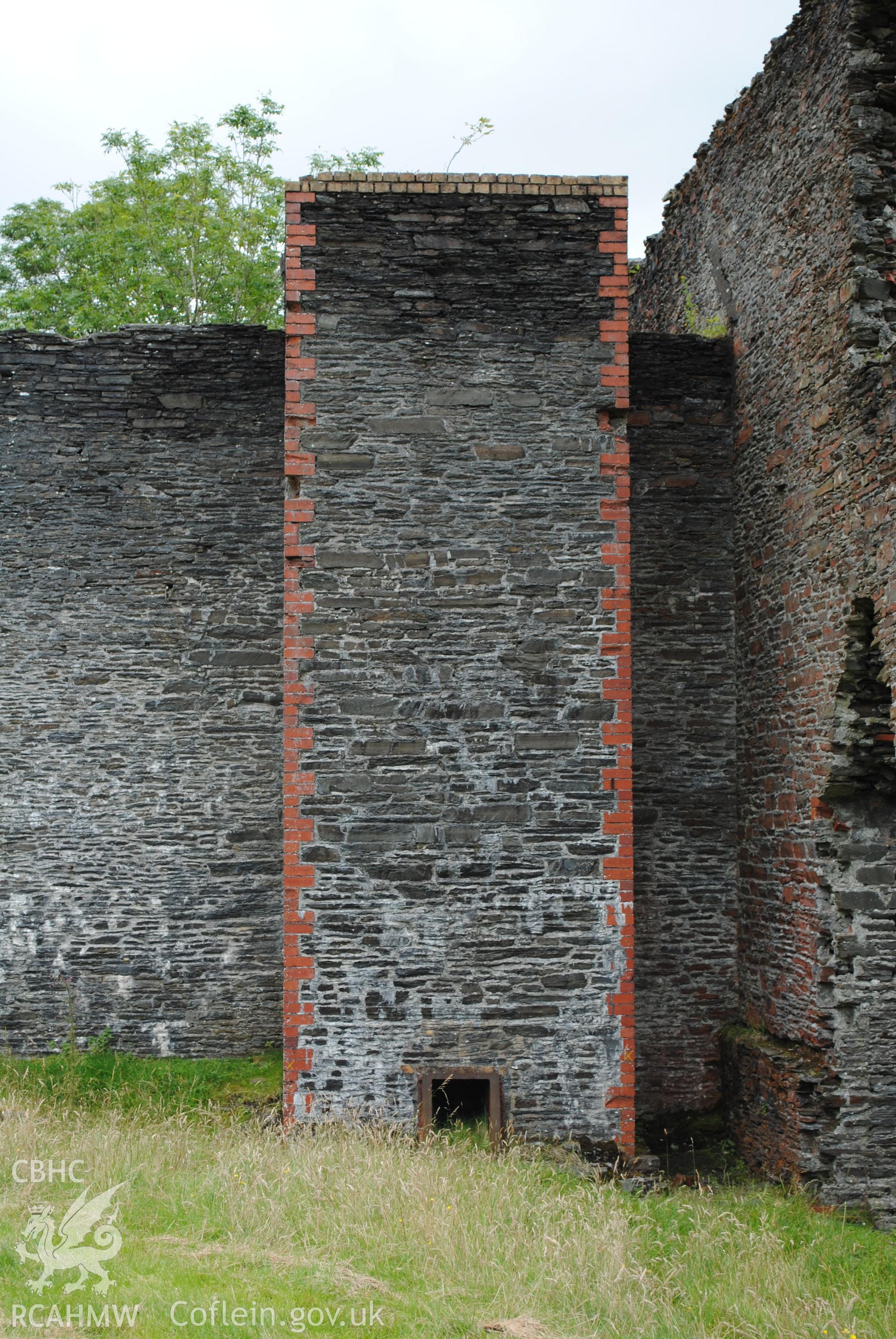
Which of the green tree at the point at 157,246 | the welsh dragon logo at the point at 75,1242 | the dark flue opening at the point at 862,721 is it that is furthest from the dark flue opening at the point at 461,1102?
the green tree at the point at 157,246

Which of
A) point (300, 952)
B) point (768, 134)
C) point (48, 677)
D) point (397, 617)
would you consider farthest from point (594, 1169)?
point (768, 134)

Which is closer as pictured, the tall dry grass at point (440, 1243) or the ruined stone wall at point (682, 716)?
the tall dry grass at point (440, 1243)

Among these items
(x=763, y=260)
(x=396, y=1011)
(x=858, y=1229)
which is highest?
(x=763, y=260)

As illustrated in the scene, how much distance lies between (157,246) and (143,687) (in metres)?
14.4

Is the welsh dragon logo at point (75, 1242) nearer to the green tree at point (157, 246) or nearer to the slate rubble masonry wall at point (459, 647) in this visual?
the slate rubble masonry wall at point (459, 647)

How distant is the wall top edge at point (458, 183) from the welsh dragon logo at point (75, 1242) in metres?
6.74

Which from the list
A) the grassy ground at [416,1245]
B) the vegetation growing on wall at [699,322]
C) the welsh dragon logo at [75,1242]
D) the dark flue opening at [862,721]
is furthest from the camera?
the vegetation growing on wall at [699,322]

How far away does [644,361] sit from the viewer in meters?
9.76

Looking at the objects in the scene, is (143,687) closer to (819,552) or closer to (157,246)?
(819,552)

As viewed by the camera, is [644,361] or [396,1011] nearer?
[396,1011]

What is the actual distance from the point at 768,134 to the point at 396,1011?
7.38 metres

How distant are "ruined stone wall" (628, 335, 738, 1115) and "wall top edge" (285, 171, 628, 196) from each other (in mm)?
1713

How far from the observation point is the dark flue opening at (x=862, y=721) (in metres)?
7.40

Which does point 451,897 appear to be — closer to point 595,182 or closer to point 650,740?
point 650,740
